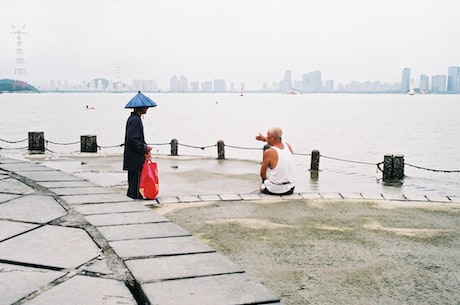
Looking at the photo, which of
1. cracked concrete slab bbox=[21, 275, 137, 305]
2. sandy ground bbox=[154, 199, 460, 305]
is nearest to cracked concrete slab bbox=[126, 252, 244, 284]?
cracked concrete slab bbox=[21, 275, 137, 305]

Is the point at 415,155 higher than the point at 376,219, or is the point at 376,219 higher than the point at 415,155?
the point at 376,219

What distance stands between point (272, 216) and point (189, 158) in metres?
10.6

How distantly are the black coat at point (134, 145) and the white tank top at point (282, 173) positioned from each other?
7.52ft

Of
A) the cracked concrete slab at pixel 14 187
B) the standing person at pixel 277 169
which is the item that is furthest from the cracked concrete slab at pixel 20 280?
the standing person at pixel 277 169

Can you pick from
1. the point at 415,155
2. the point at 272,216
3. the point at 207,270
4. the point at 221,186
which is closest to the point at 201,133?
the point at 415,155

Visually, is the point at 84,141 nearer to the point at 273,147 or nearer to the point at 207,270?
the point at 273,147

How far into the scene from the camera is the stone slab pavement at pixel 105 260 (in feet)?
6.36

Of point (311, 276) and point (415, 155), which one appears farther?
point (415, 155)

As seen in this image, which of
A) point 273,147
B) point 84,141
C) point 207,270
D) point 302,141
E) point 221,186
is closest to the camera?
point 207,270

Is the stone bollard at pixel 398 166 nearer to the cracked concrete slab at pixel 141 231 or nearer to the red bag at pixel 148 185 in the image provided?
the red bag at pixel 148 185

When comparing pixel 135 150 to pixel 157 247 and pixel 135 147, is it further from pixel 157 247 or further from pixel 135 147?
pixel 157 247

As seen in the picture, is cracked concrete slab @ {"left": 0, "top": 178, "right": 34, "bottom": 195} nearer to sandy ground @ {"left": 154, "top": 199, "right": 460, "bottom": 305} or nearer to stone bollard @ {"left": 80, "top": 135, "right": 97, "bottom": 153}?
sandy ground @ {"left": 154, "top": 199, "right": 460, "bottom": 305}

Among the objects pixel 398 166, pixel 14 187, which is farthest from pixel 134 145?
pixel 398 166

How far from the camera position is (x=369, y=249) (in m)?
4.85
